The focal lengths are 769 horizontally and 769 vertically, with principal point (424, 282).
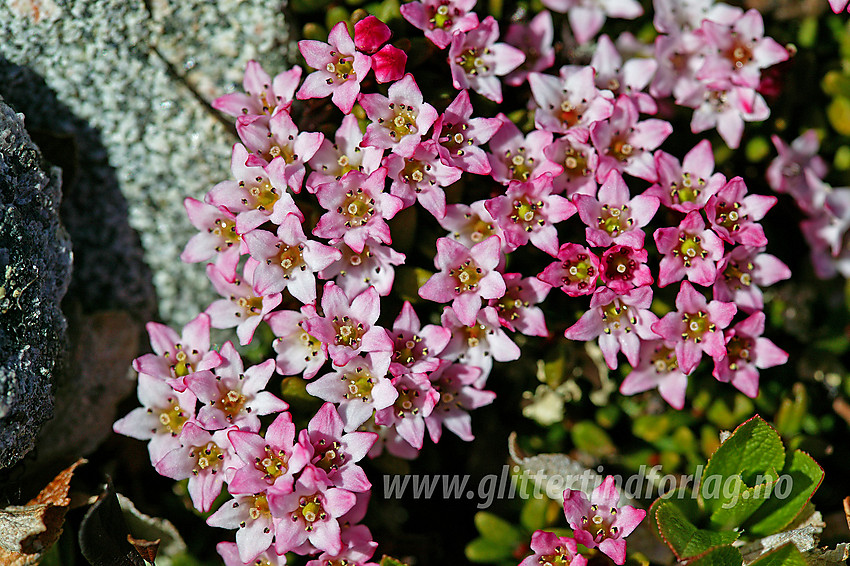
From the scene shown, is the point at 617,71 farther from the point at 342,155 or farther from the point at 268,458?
the point at 268,458

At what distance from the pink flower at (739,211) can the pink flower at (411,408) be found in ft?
3.20

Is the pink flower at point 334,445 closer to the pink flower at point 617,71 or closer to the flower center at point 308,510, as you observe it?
the flower center at point 308,510

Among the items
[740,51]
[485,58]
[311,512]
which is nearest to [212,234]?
[311,512]

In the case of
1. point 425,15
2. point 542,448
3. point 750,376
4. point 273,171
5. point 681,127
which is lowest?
point 542,448

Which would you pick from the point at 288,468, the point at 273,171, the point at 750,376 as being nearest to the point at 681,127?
the point at 750,376

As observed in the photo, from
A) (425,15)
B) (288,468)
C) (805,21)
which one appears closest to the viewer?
(288,468)

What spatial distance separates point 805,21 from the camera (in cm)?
299

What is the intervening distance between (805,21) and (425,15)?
161 centimetres

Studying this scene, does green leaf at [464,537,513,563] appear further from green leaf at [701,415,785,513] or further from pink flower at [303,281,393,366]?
pink flower at [303,281,393,366]

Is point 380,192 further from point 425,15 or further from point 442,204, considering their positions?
point 425,15

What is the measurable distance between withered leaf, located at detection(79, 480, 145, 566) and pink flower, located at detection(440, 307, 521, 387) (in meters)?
1.09

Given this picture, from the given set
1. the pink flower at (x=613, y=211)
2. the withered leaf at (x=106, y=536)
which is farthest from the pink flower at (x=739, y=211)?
the withered leaf at (x=106, y=536)

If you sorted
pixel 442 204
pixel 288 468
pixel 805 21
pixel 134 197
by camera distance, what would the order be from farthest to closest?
1. pixel 805 21
2. pixel 134 197
3. pixel 442 204
4. pixel 288 468

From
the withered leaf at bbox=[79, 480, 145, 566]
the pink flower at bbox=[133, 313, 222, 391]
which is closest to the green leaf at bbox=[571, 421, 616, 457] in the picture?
the pink flower at bbox=[133, 313, 222, 391]
